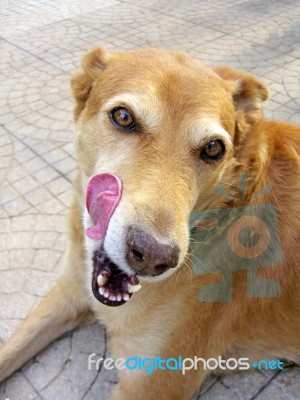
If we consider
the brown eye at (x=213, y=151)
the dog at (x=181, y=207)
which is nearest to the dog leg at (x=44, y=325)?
the dog at (x=181, y=207)

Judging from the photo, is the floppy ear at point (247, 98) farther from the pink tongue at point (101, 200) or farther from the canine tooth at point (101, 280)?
the canine tooth at point (101, 280)

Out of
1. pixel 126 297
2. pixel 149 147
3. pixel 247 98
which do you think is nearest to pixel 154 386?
pixel 126 297

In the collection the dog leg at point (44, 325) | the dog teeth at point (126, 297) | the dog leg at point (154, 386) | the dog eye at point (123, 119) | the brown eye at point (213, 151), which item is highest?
the dog eye at point (123, 119)

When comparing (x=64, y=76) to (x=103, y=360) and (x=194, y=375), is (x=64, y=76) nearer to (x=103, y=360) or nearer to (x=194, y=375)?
(x=103, y=360)

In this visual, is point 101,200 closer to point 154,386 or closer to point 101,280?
point 101,280

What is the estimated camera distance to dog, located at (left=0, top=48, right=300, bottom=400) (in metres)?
1.89

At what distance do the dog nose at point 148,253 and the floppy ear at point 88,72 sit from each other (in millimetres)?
1158

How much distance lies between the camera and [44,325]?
285 centimetres

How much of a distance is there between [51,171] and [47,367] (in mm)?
2181

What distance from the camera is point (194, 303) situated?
7.62ft

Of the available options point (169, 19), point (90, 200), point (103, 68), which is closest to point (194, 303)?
point (90, 200)

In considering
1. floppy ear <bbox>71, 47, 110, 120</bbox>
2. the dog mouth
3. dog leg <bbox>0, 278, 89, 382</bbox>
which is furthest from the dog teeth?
floppy ear <bbox>71, 47, 110, 120</bbox>

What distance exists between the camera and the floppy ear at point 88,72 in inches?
94.8

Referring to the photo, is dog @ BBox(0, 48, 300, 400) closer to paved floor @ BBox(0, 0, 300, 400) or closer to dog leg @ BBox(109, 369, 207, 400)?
dog leg @ BBox(109, 369, 207, 400)
